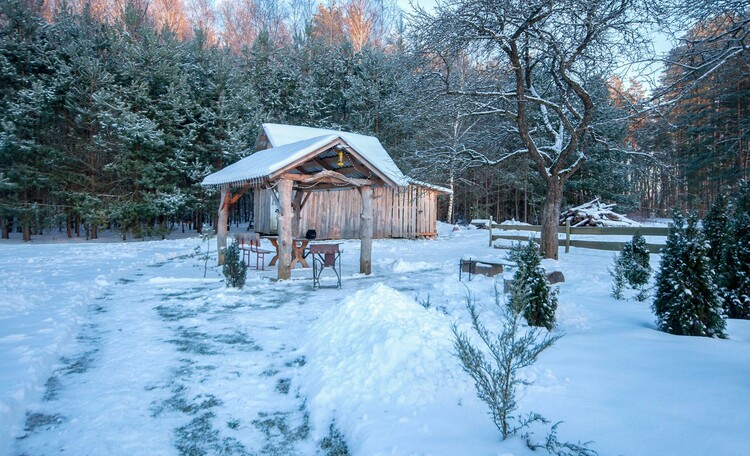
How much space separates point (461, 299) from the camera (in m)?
7.50

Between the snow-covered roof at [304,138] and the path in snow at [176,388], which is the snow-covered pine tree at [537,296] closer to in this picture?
the path in snow at [176,388]

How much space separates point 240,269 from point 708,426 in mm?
8180

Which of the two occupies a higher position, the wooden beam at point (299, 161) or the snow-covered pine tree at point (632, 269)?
the wooden beam at point (299, 161)

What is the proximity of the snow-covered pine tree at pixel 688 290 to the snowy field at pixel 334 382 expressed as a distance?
321mm

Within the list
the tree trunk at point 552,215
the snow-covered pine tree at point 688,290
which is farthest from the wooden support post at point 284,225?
the tree trunk at point 552,215

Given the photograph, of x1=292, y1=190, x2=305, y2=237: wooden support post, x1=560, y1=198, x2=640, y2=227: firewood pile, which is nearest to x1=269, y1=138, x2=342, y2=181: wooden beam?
x1=292, y1=190, x2=305, y2=237: wooden support post

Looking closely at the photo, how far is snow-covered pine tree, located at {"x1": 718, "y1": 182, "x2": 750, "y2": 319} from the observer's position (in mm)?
5682

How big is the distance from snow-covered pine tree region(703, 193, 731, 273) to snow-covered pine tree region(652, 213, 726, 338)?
141 centimetres

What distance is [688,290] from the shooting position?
4.86 meters

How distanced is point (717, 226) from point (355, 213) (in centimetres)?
1714

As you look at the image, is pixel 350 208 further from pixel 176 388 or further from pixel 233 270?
pixel 176 388

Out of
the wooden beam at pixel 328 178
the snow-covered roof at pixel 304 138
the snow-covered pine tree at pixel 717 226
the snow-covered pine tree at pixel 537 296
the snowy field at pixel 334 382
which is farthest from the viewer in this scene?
the snow-covered roof at pixel 304 138

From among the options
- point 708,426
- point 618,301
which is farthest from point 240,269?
point 708,426

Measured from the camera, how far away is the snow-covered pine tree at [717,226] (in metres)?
6.16
